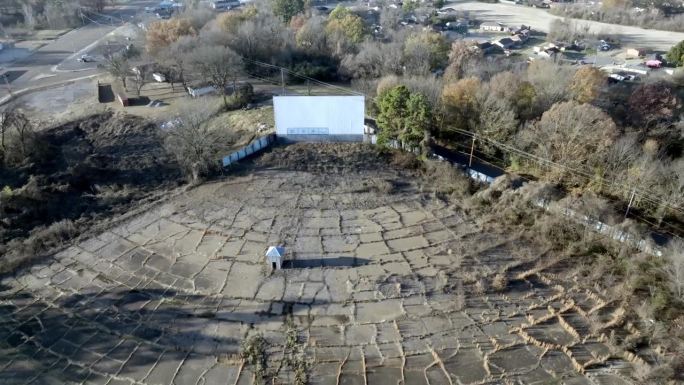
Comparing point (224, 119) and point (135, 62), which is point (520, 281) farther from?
point (135, 62)

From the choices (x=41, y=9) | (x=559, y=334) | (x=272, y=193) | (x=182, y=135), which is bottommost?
(x=559, y=334)

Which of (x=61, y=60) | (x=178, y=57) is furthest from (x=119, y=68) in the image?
(x=61, y=60)

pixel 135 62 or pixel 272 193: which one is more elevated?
pixel 135 62

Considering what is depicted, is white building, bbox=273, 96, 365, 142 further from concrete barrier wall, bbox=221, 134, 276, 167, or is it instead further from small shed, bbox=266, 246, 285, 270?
small shed, bbox=266, 246, 285, 270

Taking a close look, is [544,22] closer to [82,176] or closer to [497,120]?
[497,120]

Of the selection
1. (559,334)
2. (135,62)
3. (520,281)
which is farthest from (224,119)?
(559,334)
